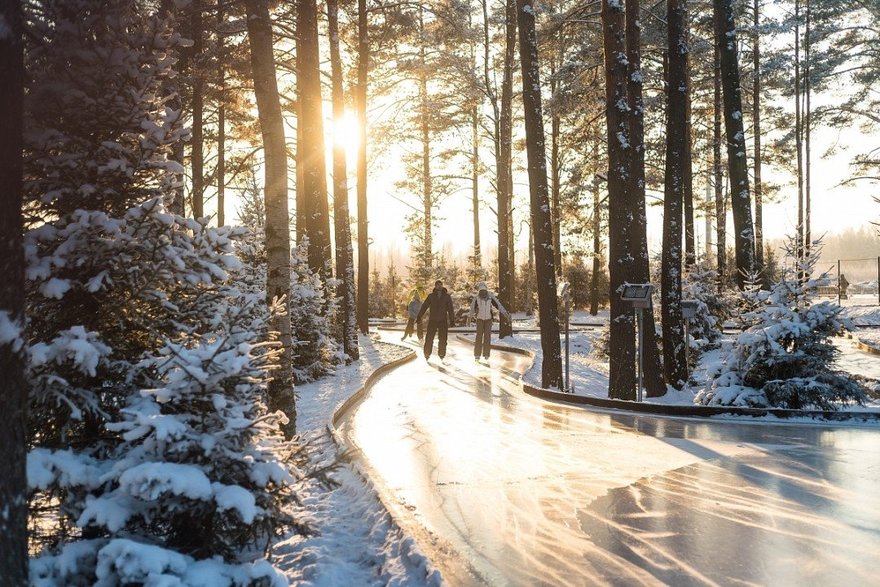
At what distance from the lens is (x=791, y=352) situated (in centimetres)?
1110

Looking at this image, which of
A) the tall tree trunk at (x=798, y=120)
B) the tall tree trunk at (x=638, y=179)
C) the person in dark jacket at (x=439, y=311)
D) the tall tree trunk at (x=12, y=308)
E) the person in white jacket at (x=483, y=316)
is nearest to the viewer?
the tall tree trunk at (x=12, y=308)

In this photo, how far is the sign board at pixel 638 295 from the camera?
1182 cm

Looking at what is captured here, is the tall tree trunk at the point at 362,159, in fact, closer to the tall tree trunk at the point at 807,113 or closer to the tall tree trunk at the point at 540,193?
the tall tree trunk at the point at 540,193

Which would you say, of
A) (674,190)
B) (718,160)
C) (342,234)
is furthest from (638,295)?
(718,160)

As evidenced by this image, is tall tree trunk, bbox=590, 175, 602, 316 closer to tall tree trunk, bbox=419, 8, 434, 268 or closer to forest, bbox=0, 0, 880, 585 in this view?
tall tree trunk, bbox=419, 8, 434, 268

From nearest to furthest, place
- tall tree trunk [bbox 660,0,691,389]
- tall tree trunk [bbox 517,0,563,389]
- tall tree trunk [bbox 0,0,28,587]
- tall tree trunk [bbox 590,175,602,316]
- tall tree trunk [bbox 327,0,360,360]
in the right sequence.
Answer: tall tree trunk [bbox 0,0,28,587] < tall tree trunk [bbox 517,0,563,389] < tall tree trunk [bbox 660,0,691,389] < tall tree trunk [bbox 327,0,360,360] < tall tree trunk [bbox 590,175,602,316]

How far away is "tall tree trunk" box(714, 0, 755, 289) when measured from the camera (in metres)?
15.7

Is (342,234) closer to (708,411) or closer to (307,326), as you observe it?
(307,326)

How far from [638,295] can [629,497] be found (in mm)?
5902

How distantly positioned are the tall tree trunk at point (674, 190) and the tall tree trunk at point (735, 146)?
0.95m

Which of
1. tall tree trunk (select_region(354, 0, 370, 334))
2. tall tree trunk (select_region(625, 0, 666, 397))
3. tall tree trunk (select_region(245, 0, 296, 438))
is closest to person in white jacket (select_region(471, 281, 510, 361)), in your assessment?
tall tree trunk (select_region(625, 0, 666, 397))

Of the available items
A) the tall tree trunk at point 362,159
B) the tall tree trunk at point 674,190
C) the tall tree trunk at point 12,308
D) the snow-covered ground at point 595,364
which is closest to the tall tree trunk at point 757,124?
the snow-covered ground at point 595,364

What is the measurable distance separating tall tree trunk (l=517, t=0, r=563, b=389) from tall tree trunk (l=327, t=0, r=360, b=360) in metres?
6.39

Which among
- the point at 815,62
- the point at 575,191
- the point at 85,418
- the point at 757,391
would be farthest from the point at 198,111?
the point at 815,62
